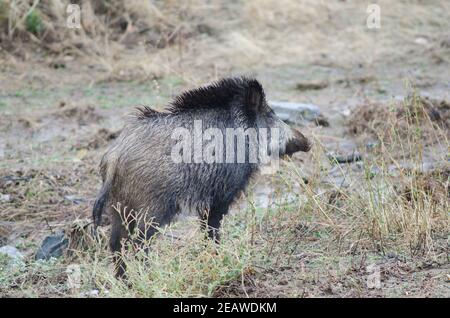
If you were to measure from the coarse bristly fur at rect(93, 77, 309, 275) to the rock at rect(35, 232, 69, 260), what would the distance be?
2.83ft

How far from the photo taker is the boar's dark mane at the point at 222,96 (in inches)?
245

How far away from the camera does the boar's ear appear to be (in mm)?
6430

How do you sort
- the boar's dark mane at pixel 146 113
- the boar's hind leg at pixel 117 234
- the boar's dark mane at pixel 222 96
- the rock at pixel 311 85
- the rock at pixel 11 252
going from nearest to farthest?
the boar's hind leg at pixel 117 234 < the boar's dark mane at pixel 146 113 < the boar's dark mane at pixel 222 96 < the rock at pixel 11 252 < the rock at pixel 311 85

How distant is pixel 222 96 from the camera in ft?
20.9

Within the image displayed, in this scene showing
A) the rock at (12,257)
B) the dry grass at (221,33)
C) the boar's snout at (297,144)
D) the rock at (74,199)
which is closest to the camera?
the rock at (12,257)

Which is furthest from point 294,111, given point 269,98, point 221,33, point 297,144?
point 221,33

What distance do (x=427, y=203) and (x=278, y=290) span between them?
1.55 m

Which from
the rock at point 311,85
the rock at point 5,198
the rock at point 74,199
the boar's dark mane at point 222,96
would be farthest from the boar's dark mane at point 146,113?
the rock at point 311,85

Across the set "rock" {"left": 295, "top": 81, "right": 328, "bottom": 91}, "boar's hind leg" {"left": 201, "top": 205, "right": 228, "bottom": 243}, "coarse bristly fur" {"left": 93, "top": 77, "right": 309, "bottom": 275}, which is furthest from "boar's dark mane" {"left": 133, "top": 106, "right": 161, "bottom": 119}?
"rock" {"left": 295, "top": 81, "right": 328, "bottom": 91}

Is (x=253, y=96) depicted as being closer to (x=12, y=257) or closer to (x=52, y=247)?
(x=52, y=247)

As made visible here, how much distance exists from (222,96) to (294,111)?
11.2 ft

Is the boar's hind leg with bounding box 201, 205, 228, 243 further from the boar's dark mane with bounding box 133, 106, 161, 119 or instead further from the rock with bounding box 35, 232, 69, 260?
the rock with bounding box 35, 232, 69, 260

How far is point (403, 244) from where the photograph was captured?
606 cm

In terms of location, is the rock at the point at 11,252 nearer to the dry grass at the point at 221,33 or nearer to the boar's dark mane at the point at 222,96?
the boar's dark mane at the point at 222,96
